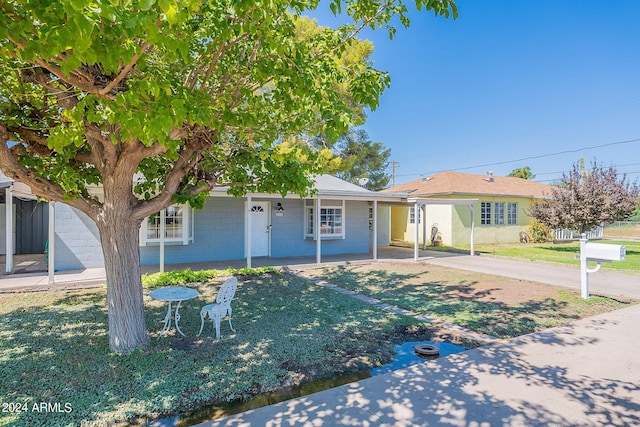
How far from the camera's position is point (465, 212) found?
1881cm

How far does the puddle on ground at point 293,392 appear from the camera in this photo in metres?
3.19

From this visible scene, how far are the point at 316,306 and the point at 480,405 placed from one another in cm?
399

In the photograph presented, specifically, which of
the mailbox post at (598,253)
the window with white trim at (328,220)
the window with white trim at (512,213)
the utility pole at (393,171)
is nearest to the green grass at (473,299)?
the mailbox post at (598,253)

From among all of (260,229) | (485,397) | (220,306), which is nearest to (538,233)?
(260,229)

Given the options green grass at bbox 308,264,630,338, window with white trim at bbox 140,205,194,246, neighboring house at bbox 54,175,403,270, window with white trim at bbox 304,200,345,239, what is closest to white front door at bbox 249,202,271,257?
neighboring house at bbox 54,175,403,270

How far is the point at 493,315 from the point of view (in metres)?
6.39

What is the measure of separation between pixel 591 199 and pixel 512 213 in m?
6.61

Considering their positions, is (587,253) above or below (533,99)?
below

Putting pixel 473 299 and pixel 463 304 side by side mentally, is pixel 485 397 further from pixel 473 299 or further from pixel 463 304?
pixel 473 299

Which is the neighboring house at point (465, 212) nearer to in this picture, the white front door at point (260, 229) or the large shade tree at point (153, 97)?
the white front door at point (260, 229)

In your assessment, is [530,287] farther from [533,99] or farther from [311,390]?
[533,99]

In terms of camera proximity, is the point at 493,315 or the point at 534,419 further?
the point at 493,315

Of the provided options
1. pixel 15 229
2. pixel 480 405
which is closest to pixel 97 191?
pixel 15 229

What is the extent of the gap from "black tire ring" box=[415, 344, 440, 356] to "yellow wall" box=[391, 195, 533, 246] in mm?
14793
